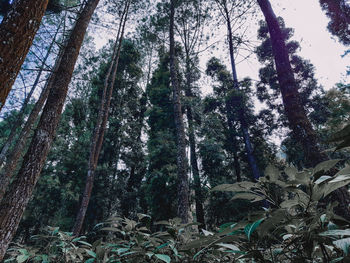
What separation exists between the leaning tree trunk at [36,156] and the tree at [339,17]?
1259 cm

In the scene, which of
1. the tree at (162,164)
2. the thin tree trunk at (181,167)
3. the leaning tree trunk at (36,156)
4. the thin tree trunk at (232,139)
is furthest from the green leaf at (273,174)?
the thin tree trunk at (232,139)

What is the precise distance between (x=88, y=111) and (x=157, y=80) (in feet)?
18.5

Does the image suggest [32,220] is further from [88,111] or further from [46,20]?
[46,20]

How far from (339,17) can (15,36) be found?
14.1 metres

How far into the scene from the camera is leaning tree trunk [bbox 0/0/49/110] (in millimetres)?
1673

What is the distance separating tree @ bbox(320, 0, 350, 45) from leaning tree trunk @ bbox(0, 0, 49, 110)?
13327 mm

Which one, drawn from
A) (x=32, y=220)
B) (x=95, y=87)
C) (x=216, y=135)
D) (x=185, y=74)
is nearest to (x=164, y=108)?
(x=185, y=74)

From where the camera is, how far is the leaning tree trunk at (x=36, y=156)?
228 centimetres

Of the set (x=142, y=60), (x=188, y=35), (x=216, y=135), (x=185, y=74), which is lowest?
(x=216, y=135)

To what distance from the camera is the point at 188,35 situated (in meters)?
11.3

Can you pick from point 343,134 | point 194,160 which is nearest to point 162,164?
point 194,160

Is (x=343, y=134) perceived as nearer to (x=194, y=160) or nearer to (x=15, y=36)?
(x=15, y=36)

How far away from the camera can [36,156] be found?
2613 mm

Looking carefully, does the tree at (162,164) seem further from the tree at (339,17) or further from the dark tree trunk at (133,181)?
the tree at (339,17)
